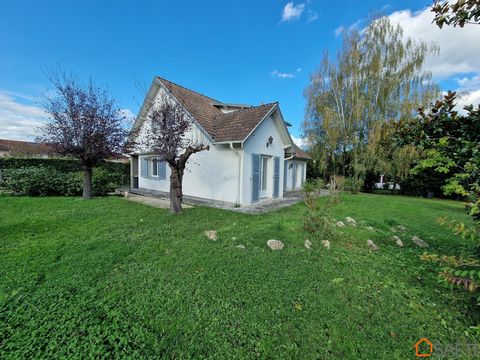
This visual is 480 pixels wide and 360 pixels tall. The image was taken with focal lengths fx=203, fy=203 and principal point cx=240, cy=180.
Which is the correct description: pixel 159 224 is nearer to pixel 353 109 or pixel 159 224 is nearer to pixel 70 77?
pixel 70 77

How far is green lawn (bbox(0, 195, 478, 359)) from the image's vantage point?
206 centimetres

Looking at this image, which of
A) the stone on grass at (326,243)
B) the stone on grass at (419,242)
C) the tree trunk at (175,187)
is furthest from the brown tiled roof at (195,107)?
the stone on grass at (419,242)

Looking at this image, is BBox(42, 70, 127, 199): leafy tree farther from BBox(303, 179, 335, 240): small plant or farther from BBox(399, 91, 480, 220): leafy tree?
BBox(399, 91, 480, 220): leafy tree

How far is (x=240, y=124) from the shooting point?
9148mm

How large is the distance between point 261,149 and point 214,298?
782 centimetres

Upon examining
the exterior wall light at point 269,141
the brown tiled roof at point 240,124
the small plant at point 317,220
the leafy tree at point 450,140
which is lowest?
the small plant at point 317,220

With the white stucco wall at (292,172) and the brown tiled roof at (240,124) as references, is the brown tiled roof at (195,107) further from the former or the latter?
the white stucco wall at (292,172)

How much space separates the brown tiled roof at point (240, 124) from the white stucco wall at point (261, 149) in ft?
1.62

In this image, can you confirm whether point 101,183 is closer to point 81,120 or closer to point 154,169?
point 154,169

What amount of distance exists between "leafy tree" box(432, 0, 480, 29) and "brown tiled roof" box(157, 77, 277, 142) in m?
6.49

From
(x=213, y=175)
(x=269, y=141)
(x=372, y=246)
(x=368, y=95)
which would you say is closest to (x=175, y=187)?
(x=213, y=175)

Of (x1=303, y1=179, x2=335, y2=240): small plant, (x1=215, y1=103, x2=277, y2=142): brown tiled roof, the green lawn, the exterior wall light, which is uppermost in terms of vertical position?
(x1=215, y1=103, x2=277, y2=142): brown tiled roof

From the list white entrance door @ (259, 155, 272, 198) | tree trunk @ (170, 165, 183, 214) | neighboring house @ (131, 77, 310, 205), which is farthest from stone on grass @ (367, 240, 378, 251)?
white entrance door @ (259, 155, 272, 198)

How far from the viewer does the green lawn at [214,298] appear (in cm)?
206
